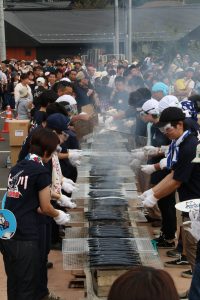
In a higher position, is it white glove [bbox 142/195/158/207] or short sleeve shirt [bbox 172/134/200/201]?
short sleeve shirt [bbox 172/134/200/201]

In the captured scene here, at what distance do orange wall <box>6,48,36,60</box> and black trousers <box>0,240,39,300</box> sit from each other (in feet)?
150

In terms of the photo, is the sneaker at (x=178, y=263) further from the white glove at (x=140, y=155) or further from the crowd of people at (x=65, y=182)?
the white glove at (x=140, y=155)

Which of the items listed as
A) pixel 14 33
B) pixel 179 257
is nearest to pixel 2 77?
pixel 179 257

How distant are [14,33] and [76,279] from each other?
1730 inches

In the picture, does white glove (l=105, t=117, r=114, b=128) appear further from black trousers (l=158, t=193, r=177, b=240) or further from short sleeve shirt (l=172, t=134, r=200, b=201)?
short sleeve shirt (l=172, t=134, r=200, b=201)

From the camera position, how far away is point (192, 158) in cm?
527

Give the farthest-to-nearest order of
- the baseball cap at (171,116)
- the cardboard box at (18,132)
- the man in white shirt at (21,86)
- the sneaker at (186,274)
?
the man in white shirt at (21,86)
the cardboard box at (18,132)
the sneaker at (186,274)
the baseball cap at (171,116)

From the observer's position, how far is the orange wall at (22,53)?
4956 centimetres

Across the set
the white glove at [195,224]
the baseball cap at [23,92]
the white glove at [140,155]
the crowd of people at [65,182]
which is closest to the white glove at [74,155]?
the crowd of people at [65,182]

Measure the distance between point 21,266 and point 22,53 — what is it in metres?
46.4

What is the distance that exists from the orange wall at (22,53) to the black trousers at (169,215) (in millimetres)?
43673

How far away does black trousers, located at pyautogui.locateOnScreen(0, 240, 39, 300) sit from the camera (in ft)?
14.9

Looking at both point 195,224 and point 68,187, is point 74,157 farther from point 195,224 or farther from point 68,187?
point 195,224

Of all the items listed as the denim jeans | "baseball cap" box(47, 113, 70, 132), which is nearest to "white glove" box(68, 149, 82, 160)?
"baseball cap" box(47, 113, 70, 132)
